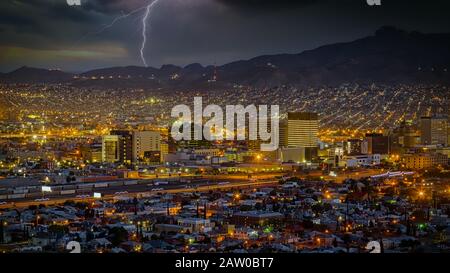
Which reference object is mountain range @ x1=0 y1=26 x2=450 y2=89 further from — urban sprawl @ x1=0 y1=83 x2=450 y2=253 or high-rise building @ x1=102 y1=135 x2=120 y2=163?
high-rise building @ x1=102 y1=135 x2=120 y2=163

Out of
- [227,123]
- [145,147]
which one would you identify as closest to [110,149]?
[145,147]

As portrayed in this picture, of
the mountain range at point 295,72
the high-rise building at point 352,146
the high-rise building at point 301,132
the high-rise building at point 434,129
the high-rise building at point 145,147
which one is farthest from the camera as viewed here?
the high-rise building at point 434,129

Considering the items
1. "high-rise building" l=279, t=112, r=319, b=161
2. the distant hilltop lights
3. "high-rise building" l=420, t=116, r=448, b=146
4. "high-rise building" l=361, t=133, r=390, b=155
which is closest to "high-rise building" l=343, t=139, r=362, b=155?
"high-rise building" l=361, t=133, r=390, b=155

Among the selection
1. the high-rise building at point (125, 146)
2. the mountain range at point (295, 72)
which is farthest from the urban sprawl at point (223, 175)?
the mountain range at point (295, 72)

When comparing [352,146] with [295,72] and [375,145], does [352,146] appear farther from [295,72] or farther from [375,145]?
[295,72]

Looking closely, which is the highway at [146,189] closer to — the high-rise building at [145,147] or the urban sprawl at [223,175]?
the urban sprawl at [223,175]

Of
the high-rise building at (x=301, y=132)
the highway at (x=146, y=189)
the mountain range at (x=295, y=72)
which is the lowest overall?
the highway at (x=146, y=189)
